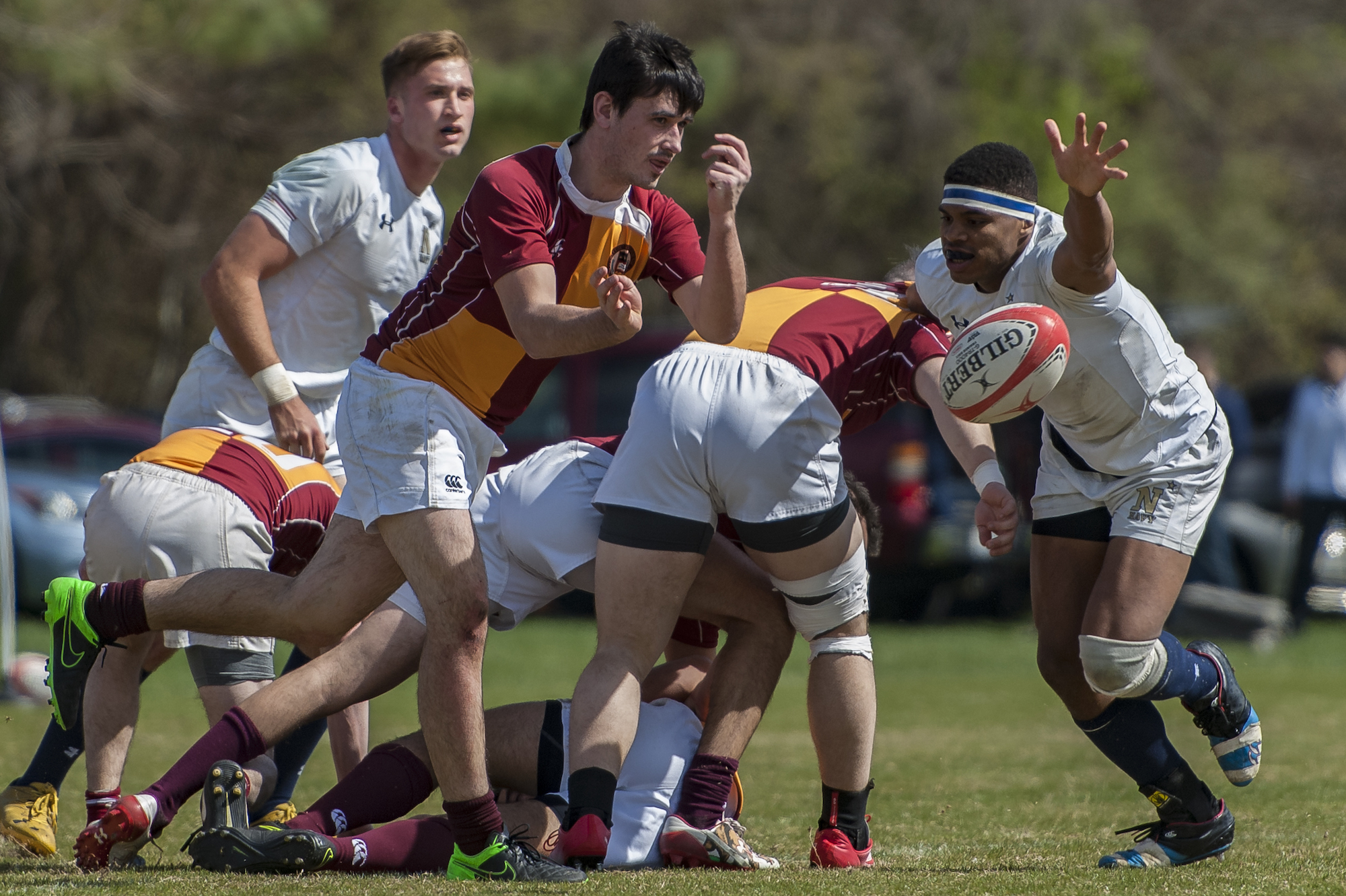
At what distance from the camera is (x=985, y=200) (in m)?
4.15

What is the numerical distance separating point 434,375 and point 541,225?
509 millimetres

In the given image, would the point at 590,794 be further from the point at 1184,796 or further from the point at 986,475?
the point at 1184,796

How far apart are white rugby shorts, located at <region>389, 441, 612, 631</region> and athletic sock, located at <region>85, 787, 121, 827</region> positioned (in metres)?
1.07

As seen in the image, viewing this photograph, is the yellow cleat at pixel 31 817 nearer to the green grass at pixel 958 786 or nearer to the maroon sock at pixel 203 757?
the green grass at pixel 958 786

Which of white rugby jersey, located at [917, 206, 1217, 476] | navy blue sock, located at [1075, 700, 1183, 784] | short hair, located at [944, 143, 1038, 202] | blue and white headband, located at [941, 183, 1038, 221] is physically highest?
short hair, located at [944, 143, 1038, 202]

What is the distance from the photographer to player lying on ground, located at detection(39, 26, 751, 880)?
3.72 meters

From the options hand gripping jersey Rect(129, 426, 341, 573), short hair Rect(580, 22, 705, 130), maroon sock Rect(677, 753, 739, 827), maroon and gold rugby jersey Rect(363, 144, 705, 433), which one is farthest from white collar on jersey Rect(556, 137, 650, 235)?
maroon sock Rect(677, 753, 739, 827)

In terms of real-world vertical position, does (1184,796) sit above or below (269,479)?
below

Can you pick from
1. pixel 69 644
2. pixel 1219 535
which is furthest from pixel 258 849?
pixel 1219 535

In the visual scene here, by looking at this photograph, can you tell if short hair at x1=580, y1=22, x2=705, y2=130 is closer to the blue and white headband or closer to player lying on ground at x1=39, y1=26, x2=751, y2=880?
player lying on ground at x1=39, y1=26, x2=751, y2=880

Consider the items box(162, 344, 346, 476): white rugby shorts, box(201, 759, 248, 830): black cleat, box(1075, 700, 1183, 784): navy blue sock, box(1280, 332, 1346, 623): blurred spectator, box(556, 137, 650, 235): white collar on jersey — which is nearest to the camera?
box(201, 759, 248, 830): black cleat

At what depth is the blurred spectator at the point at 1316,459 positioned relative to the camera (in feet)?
37.3

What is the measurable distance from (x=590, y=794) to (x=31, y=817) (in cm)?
175

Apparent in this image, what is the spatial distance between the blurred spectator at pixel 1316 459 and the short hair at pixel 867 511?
7.68 metres
